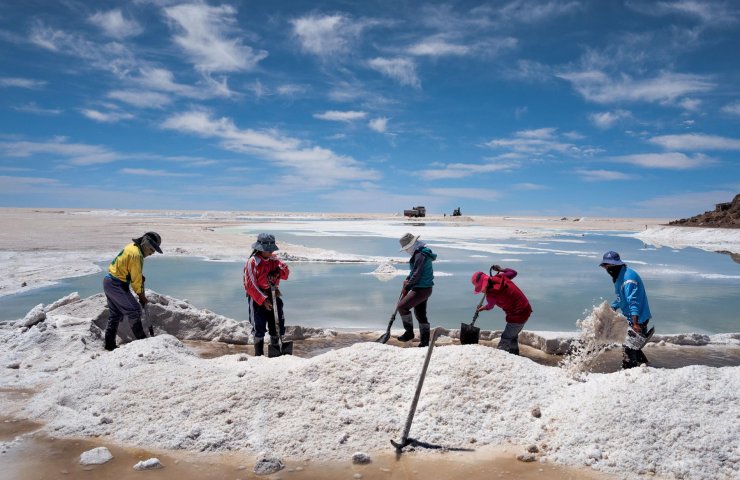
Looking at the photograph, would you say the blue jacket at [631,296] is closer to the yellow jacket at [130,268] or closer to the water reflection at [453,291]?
the water reflection at [453,291]

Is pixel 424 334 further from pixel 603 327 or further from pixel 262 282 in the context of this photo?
pixel 603 327

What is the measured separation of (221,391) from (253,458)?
0.85 metres

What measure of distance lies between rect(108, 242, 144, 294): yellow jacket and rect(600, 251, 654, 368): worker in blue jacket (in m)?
4.86

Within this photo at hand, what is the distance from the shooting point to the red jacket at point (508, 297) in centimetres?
533

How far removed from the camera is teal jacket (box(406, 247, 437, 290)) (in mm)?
6082

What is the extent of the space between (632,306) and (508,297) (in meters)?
1.13

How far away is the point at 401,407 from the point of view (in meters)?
4.05

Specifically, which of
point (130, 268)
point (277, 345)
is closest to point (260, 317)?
point (277, 345)

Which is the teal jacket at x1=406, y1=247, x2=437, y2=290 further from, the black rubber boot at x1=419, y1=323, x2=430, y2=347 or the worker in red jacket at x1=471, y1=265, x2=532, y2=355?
the worker in red jacket at x1=471, y1=265, x2=532, y2=355

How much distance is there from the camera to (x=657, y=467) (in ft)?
10.9

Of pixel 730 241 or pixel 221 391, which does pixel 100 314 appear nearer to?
pixel 221 391

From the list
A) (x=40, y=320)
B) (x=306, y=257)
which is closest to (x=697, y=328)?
(x=40, y=320)

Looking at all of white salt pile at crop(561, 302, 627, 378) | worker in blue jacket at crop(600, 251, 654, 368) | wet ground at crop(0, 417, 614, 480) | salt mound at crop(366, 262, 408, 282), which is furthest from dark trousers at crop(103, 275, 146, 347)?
salt mound at crop(366, 262, 408, 282)

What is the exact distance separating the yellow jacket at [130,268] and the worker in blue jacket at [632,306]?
16.0ft
